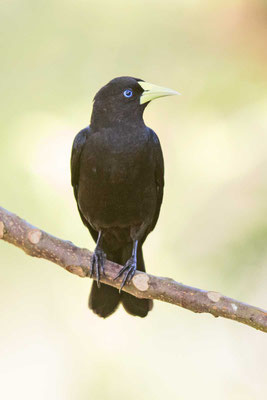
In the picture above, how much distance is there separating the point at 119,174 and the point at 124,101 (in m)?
0.62

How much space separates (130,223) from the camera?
4453 millimetres

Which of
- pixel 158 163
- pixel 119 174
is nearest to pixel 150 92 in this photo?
pixel 158 163

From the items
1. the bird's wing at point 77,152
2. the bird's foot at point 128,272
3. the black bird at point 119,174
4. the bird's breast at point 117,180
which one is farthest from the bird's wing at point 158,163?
the bird's foot at point 128,272

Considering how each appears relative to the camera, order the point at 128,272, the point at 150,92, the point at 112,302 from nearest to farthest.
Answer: the point at 128,272 < the point at 150,92 < the point at 112,302

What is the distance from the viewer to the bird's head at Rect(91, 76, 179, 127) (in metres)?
4.36

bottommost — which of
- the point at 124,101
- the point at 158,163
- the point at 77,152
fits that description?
the point at 77,152

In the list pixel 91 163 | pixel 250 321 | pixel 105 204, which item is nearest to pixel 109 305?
pixel 105 204

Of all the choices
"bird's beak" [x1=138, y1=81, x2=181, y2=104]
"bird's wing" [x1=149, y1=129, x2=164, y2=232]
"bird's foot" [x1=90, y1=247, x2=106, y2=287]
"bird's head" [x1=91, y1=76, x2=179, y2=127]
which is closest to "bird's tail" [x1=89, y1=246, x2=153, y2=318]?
"bird's foot" [x1=90, y1=247, x2=106, y2=287]

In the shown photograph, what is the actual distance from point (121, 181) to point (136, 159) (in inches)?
→ 7.8

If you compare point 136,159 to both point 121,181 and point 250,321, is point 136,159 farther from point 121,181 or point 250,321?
point 250,321

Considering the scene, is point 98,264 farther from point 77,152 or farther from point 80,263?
point 77,152

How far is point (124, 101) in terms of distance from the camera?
4387mm

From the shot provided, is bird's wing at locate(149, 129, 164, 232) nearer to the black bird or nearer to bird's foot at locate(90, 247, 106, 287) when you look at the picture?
the black bird

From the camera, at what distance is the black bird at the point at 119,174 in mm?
4188
